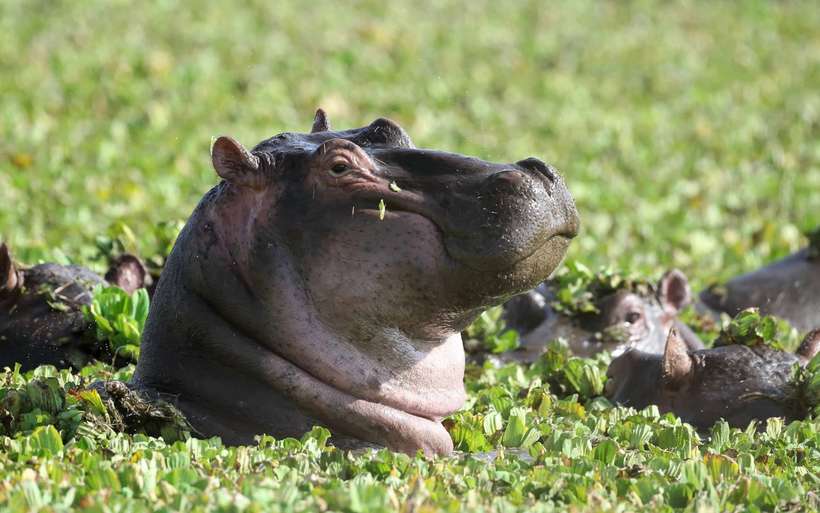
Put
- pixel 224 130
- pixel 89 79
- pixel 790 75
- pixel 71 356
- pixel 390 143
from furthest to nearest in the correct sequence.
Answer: pixel 790 75 → pixel 89 79 → pixel 224 130 → pixel 71 356 → pixel 390 143

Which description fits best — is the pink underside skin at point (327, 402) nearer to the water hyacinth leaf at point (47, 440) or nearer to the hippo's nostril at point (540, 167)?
the water hyacinth leaf at point (47, 440)

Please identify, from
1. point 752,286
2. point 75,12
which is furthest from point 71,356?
point 75,12

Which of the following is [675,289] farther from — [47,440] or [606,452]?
[47,440]

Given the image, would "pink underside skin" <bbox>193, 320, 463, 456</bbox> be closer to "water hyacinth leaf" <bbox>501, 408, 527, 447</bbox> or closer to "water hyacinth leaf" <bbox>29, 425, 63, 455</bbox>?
"water hyacinth leaf" <bbox>501, 408, 527, 447</bbox>

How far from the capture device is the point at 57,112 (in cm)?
1327

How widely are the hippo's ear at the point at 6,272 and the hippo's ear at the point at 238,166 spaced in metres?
1.70

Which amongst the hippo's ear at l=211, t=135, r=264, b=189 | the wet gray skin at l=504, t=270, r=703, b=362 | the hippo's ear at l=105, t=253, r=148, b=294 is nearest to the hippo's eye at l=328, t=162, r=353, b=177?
the hippo's ear at l=211, t=135, r=264, b=189

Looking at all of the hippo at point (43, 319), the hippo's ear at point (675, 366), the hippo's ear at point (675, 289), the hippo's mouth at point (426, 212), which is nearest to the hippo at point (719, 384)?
the hippo's ear at point (675, 366)

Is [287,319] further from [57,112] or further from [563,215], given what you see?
[57,112]

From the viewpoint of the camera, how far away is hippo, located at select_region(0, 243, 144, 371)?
626 centimetres

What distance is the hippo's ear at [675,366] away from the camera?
6.12 meters

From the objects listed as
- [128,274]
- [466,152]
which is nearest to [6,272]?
[128,274]

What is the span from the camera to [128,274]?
7004 mm

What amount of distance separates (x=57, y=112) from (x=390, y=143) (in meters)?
8.65
